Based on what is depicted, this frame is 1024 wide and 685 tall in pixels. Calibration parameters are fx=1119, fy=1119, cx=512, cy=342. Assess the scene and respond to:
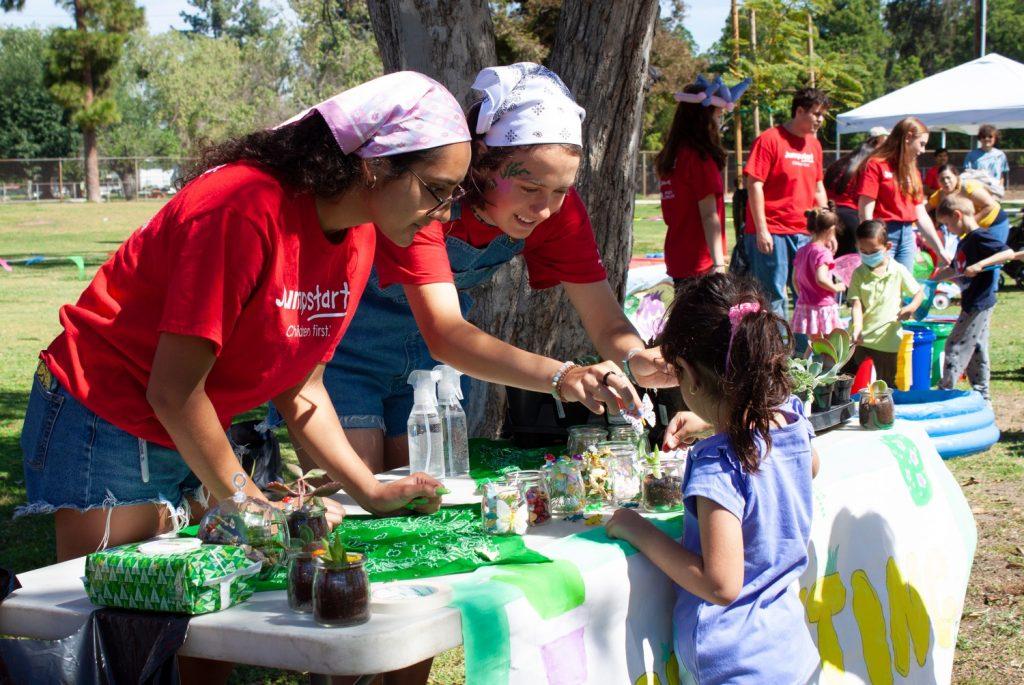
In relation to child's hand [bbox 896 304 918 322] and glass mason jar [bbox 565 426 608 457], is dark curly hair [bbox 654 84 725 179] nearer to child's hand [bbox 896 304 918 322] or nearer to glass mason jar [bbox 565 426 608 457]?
child's hand [bbox 896 304 918 322]

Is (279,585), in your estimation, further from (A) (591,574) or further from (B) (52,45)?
(B) (52,45)

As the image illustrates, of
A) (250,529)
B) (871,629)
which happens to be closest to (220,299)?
(250,529)

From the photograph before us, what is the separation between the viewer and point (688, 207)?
22.3 ft

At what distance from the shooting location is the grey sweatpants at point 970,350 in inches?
272

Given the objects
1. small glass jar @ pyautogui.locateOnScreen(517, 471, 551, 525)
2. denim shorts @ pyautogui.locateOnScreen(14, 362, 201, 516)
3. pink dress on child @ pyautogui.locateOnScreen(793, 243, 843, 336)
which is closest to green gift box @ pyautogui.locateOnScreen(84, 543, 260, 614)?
denim shorts @ pyautogui.locateOnScreen(14, 362, 201, 516)

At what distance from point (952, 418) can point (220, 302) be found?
5.11 metres

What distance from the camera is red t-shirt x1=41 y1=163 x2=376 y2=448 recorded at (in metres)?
1.85

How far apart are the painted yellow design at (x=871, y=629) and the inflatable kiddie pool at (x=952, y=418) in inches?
127

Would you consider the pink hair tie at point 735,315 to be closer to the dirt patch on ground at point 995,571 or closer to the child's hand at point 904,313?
the dirt patch on ground at point 995,571

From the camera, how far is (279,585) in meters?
1.92

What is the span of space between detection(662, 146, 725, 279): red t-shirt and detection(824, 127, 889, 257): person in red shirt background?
2260 mm

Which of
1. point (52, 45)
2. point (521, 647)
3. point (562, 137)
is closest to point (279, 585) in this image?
point (521, 647)

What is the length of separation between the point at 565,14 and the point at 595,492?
2.46 m

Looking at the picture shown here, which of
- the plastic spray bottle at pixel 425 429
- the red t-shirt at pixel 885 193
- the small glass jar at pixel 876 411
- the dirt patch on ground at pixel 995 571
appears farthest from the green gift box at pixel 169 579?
the red t-shirt at pixel 885 193
